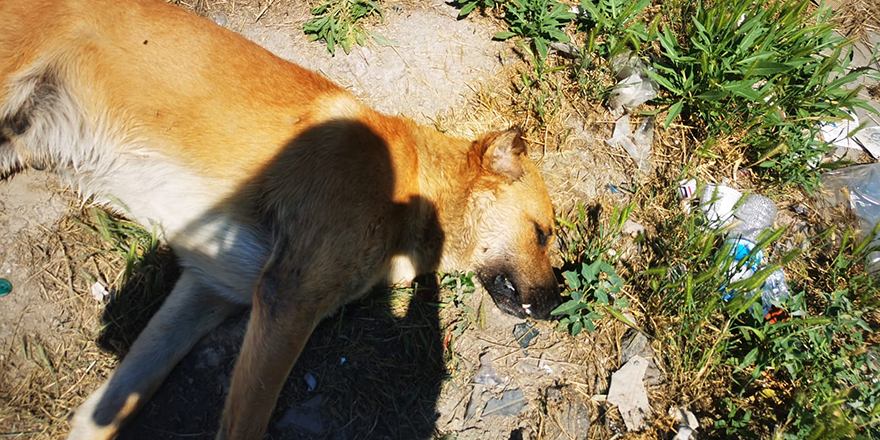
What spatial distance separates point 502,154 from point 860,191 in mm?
3020

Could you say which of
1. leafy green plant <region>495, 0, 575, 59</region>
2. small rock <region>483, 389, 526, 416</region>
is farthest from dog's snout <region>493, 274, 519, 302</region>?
leafy green plant <region>495, 0, 575, 59</region>

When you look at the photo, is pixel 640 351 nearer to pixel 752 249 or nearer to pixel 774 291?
pixel 752 249

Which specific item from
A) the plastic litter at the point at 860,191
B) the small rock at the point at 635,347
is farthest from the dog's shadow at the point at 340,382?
the plastic litter at the point at 860,191

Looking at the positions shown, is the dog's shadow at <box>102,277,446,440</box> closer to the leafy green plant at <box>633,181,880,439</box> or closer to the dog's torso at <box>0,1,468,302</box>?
the dog's torso at <box>0,1,468,302</box>

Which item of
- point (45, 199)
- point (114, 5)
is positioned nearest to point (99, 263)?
point (45, 199)

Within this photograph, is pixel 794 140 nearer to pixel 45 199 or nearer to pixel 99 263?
pixel 99 263

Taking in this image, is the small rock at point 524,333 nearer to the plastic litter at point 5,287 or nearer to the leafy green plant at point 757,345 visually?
the leafy green plant at point 757,345

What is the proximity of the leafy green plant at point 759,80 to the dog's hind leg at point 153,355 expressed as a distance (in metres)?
3.46

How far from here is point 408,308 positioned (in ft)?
11.0

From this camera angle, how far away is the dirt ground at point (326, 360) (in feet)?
9.34

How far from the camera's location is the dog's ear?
333cm

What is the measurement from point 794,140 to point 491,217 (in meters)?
2.58

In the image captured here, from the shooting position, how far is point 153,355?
285 cm

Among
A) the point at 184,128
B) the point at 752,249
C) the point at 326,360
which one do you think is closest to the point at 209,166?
the point at 184,128
